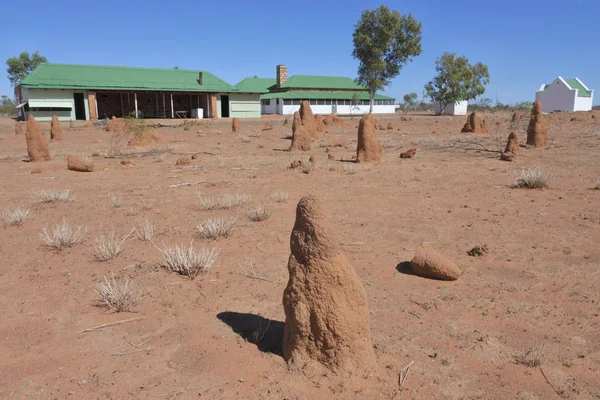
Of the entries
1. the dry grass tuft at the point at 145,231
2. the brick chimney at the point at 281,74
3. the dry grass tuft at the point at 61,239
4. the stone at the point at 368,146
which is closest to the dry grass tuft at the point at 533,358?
the dry grass tuft at the point at 145,231

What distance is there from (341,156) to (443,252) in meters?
8.53

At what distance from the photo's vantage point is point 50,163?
1289 centimetres

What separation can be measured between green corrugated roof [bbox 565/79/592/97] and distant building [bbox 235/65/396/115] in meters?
19.6

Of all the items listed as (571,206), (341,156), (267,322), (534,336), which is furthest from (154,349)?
(341,156)

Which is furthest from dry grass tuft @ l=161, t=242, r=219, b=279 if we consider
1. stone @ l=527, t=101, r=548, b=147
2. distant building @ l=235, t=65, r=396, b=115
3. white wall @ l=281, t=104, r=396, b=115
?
distant building @ l=235, t=65, r=396, b=115

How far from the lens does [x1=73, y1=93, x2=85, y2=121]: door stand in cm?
3338

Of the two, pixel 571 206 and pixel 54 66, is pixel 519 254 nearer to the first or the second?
pixel 571 206

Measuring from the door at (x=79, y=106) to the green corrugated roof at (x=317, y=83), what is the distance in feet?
75.8

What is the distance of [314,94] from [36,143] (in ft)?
129

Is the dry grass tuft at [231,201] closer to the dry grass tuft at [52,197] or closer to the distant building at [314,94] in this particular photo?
the dry grass tuft at [52,197]

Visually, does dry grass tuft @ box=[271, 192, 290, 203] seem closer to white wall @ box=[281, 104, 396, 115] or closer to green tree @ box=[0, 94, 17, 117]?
white wall @ box=[281, 104, 396, 115]

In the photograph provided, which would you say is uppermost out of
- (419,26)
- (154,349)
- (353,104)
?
(419,26)

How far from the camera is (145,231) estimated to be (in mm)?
6109

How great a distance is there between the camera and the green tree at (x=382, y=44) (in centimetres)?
4447
